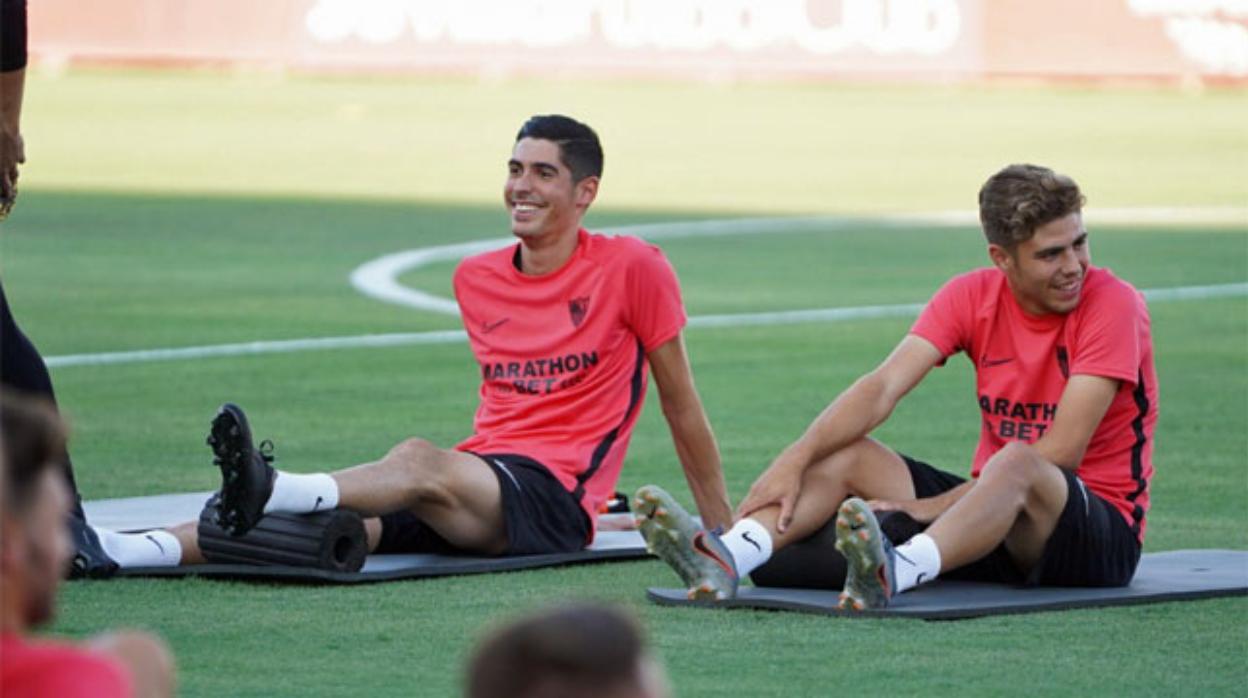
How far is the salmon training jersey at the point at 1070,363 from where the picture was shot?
8.06m

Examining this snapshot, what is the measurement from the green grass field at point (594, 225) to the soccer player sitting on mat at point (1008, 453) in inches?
9.6

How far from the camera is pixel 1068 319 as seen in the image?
8.16 meters

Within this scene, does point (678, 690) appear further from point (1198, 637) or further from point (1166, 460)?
point (1166, 460)

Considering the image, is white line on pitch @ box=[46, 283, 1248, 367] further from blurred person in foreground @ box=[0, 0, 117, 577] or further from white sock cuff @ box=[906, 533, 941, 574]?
white sock cuff @ box=[906, 533, 941, 574]

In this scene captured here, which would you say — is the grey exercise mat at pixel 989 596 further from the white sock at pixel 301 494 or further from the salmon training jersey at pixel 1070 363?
the white sock at pixel 301 494

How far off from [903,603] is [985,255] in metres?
12.4

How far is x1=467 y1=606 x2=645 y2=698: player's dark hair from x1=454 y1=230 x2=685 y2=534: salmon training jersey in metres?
5.60

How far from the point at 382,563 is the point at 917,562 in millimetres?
1723

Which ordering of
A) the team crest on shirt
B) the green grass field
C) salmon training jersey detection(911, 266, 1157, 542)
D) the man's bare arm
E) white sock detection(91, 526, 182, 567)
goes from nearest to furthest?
the green grass field → salmon training jersey detection(911, 266, 1157, 542) → white sock detection(91, 526, 182, 567) → the man's bare arm → the team crest on shirt

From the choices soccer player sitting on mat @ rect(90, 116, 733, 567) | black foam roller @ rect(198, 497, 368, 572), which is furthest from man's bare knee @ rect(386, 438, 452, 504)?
black foam roller @ rect(198, 497, 368, 572)

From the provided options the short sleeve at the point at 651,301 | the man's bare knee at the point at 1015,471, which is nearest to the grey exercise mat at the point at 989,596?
the man's bare knee at the point at 1015,471

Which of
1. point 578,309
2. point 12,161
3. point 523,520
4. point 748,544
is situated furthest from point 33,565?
point 578,309

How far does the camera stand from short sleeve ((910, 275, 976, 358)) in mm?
8367

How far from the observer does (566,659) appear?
319cm
